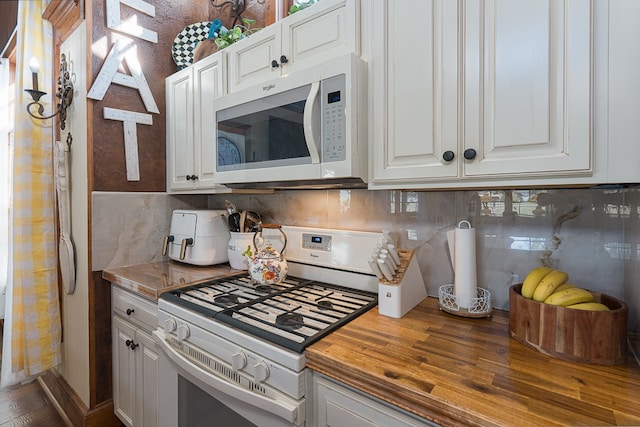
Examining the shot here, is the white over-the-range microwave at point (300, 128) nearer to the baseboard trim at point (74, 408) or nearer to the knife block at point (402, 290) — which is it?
the knife block at point (402, 290)

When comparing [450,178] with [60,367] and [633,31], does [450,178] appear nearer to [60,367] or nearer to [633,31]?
[633,31]

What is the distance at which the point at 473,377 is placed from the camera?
709 millimetres

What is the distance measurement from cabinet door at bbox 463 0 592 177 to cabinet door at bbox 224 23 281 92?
781mm

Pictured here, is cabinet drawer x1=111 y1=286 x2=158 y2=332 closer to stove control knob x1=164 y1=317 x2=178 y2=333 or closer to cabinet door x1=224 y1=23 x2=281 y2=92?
stove control knob x1=164 y1=317 x2=178 y2=333

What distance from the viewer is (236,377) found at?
98 centimetres

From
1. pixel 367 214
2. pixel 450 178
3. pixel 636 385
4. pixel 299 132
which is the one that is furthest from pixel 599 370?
pixel 299 132

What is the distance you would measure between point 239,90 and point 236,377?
3.91 ft

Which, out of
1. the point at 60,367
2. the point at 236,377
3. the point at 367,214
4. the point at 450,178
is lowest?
the point at 60,367

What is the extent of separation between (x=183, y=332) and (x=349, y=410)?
717mm

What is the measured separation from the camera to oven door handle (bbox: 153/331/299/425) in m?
0.83

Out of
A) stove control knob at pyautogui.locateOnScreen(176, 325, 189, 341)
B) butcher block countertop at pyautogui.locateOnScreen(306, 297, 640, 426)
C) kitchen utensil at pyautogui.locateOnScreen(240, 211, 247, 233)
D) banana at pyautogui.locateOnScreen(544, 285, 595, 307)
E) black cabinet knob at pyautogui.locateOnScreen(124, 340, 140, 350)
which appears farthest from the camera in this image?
kitchen utensil at pyautogui.locateOnScreen(240, 211, 247, 233)

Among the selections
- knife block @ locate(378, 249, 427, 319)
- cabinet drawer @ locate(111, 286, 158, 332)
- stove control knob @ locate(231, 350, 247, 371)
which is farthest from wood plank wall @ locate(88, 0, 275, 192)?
knife block @ locate(378, 249, 427, 319)

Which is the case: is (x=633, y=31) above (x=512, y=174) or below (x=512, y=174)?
above

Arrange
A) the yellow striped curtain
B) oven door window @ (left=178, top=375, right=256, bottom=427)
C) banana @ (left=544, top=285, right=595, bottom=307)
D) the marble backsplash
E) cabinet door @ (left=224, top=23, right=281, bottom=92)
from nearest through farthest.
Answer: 1. banana @ (left=544, top=285, right=595, bottom=307)
2. the marble backsplash
3. oven door window @ (left=178, top=375, right=256, bottom=427)
4. cabinet door @ (left=224, top=23, right=281, bottom=92)
5. the yellow striped curtain
